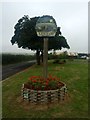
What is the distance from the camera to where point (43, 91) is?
30.0ft

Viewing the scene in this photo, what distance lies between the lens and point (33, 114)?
7.94 m

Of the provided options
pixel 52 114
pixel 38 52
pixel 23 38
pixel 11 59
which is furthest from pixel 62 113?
pixel 11 59

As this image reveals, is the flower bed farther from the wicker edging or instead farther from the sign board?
the sign board

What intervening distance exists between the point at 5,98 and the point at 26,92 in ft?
5.30

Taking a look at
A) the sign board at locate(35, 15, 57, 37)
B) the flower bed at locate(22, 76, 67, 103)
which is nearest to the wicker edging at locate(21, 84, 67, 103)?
the flower bed at locate(22, 76, 67, 103)

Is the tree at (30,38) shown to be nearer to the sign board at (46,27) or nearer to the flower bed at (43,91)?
the sign board at (46,27)

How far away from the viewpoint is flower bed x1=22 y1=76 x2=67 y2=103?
9.13 meters

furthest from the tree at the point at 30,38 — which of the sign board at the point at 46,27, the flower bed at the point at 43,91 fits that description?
the flower bed at the point at 43,91

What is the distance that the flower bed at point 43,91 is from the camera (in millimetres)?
9133

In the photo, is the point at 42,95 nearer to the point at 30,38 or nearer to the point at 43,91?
the point at 43,91

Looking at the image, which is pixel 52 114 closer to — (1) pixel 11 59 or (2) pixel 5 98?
(2) pixel 5 98

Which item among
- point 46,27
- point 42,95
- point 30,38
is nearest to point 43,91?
point 42,95

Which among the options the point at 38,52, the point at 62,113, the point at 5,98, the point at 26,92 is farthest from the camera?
the point at 38,52

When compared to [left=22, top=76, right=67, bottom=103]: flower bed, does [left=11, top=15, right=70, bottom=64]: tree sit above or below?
above
